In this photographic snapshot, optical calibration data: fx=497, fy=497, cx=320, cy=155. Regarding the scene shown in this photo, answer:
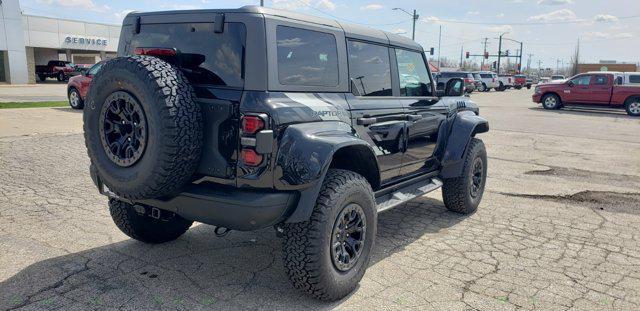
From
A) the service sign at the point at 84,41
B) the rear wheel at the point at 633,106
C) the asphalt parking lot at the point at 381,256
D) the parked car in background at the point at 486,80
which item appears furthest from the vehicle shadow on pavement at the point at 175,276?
the service sign at the point at 84,41

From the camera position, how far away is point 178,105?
2904 mm

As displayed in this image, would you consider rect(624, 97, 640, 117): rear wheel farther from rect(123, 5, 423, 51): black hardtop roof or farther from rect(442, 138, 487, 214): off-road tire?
rect(123, 5, 423, 51): black hardtop roof

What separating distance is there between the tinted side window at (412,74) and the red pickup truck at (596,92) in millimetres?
19434

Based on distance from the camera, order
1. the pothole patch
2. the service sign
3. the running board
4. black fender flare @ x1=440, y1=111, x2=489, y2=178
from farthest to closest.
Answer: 1. the service sign
2. the pothole patch
3. black fender flare @ x1=440, y1=111, x2=489, y2=178
4. the running board

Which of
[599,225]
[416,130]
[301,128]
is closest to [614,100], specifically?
[599,225]

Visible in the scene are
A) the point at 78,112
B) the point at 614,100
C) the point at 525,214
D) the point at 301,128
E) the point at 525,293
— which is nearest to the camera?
the point at 301,128

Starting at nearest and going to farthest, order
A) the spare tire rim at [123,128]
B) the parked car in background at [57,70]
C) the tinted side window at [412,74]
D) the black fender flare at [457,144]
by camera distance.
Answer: the spare tire rim at [123,128], the tinted side window at [412,74], the black fender flare at [457,144], the parked car in background at [57,70]

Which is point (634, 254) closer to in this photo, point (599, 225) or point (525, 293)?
point (599, 225)

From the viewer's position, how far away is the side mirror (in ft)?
17.8

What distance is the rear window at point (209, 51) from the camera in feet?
10.4

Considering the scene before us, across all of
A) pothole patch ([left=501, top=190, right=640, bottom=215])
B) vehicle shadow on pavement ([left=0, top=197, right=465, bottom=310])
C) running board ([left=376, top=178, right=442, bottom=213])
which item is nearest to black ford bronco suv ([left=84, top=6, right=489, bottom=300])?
running board ([left=376, top=178, right=442, bottom=213])

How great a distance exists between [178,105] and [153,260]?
67.7 inches

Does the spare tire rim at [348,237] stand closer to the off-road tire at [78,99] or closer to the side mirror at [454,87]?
the side mirror at [454,87]

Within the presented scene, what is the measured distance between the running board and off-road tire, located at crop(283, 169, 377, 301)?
0.73 meters
